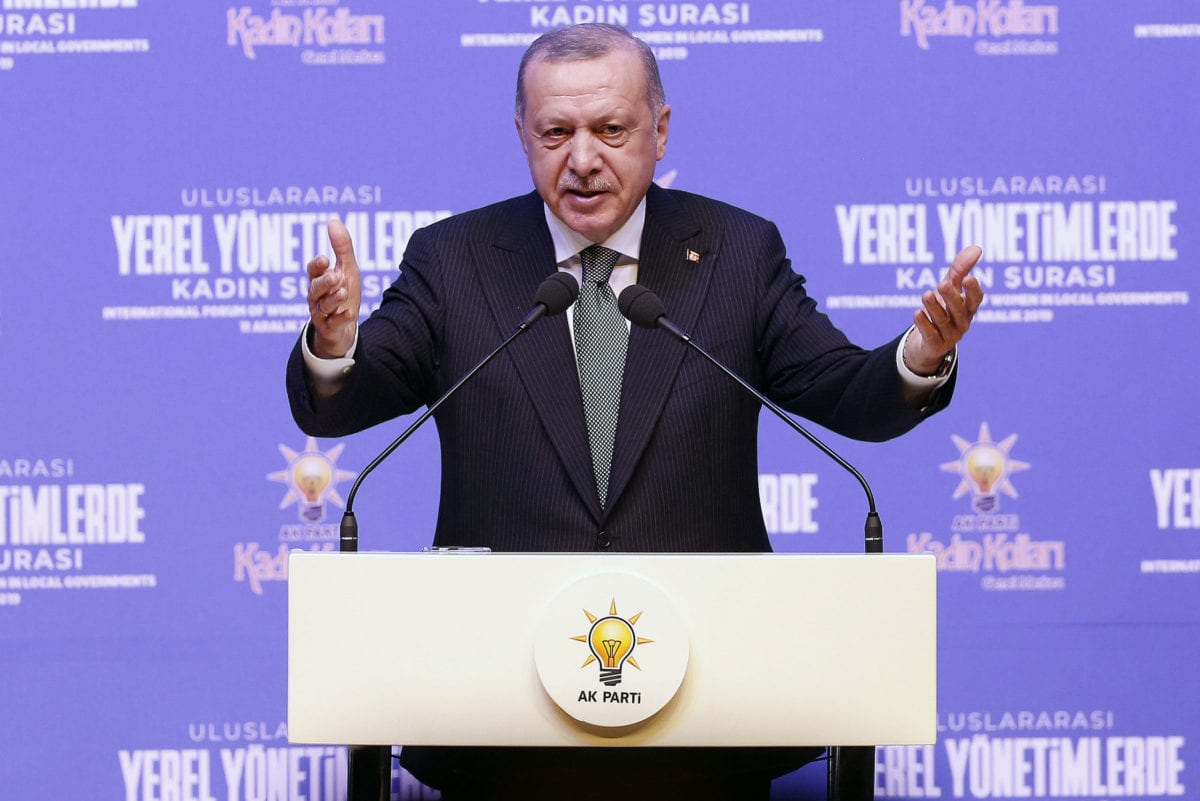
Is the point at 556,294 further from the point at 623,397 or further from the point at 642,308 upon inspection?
the point at 623,397

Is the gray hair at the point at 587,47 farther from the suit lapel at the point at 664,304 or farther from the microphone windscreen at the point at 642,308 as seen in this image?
the microphone windscreen at the point at 642,308

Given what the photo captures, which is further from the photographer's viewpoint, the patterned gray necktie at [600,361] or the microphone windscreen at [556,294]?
the patterned gray necktie at [600,361]

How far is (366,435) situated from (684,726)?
189 cm

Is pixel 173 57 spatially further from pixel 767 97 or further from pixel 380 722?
pixel 380 722

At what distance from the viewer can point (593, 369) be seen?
7.21 ft

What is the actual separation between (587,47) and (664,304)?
436 millimetres

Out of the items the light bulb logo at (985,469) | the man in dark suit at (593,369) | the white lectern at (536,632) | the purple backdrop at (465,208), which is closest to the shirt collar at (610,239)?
the man in dark suit at (593,369)

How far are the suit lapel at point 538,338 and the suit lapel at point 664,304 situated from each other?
0.06 metres

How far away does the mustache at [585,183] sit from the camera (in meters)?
2.27

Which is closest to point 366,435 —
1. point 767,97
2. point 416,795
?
point 416,795

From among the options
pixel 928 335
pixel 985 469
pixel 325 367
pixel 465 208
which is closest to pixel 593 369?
pixel 325 367

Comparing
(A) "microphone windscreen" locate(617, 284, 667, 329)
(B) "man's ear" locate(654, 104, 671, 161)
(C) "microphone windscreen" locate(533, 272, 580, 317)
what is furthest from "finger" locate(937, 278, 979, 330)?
(B) "man's ear" locate(654, 104, 671, 161)

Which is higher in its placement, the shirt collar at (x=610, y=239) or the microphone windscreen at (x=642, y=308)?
the shirt collar at (x=610, y=239)

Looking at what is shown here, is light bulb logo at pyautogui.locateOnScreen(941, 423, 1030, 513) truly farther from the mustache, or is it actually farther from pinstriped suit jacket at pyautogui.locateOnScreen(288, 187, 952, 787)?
the mustache
